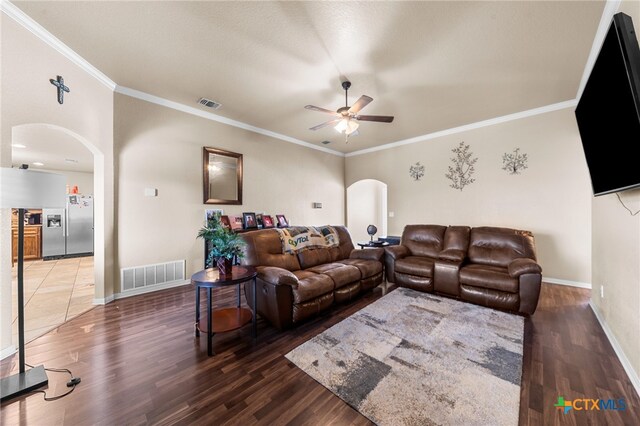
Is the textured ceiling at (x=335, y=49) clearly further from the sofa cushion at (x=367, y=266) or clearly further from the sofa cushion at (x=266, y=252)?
the sofa cushion at (x=367, y=266)

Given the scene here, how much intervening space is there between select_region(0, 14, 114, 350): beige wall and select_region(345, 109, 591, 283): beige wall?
559 centimetres

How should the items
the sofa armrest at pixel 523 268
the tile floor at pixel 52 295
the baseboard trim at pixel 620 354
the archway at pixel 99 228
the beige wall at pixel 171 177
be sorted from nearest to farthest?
the baseboard trim at pixel 620 354, the tile floor at pixel 52 295, the sofa armrest at pixel 523 268, the archway at pixel 99 228, the beige wall at pixel 171 177

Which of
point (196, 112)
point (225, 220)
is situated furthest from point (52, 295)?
point (196, 112)

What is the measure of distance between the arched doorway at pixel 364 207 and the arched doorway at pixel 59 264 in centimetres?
553

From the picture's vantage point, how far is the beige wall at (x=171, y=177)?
136 inches

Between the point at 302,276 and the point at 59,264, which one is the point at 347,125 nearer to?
the point at 302,276

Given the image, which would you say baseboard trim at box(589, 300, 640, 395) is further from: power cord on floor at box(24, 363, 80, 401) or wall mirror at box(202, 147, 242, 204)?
wall mirror at box(202, 147, 242, 204)

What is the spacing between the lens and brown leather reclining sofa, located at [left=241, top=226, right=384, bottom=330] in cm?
246

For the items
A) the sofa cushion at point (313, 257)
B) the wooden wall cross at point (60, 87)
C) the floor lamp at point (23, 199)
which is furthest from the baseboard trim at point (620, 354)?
the wooden wall cross at point (60, 87)

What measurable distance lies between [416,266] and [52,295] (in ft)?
17.5

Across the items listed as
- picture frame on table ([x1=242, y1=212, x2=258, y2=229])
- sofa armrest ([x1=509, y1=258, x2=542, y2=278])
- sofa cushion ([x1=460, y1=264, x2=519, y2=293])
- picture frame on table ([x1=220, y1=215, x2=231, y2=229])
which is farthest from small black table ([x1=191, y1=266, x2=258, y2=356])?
sofa armrest ([x1=509, y1=258, x2=542, y2=278])

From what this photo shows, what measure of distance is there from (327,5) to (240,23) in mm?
840

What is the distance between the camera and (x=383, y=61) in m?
2.80

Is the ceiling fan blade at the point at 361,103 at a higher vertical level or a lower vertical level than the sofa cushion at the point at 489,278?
higher
